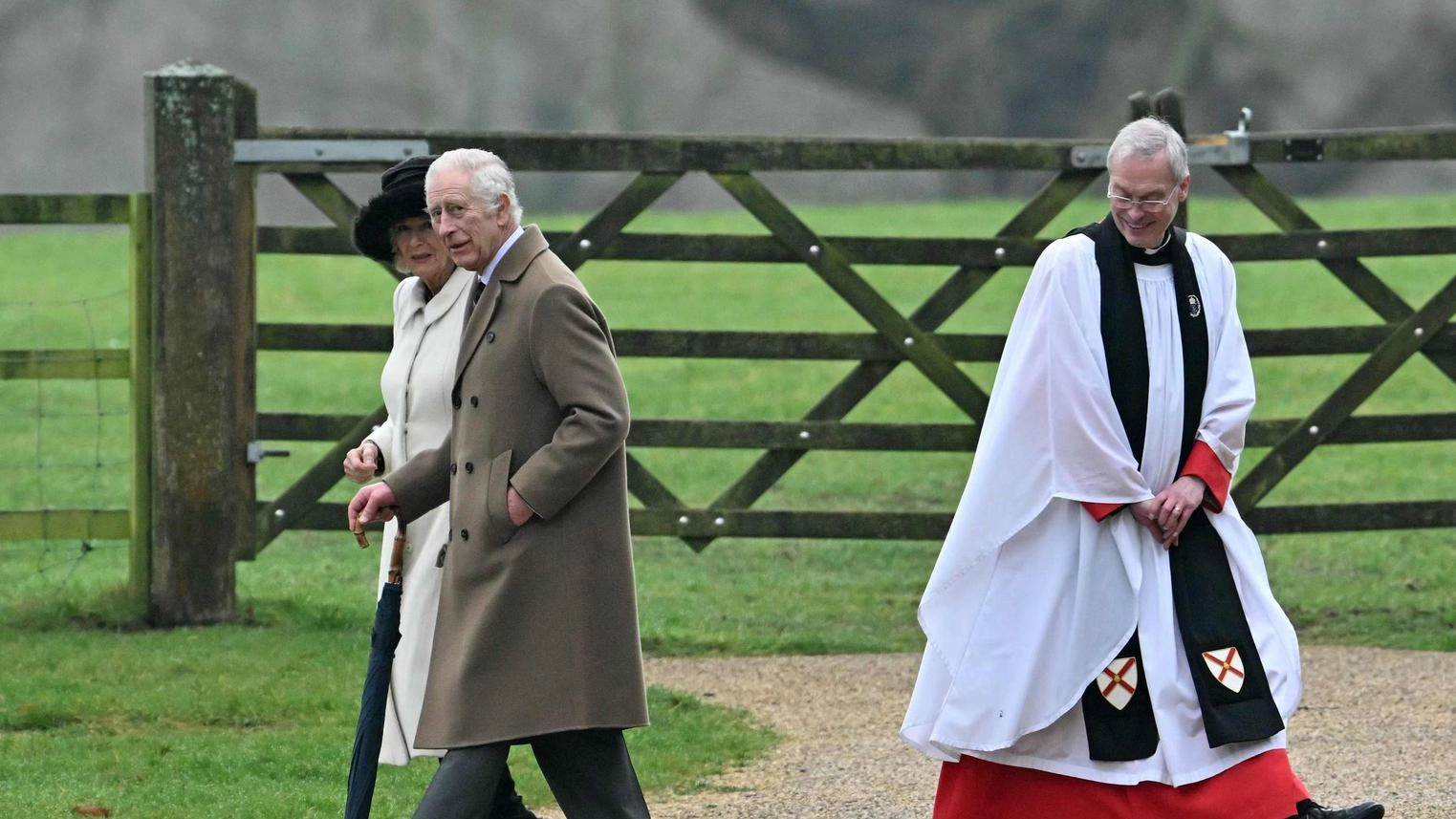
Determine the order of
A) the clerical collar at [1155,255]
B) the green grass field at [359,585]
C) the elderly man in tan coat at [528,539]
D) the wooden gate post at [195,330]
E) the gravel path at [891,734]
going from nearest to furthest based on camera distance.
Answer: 1. the elderly man in tan coat at [528,539]
2. the clerical collar at [1155,255]
3. the gravel path at [891,734]
4. the green grass field at [359,585]
5. the wooden gate post at [195,330]

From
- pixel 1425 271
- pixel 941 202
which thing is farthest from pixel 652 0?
pixel 1425 271

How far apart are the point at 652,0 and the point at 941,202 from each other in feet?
23.8

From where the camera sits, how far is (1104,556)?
4.50 meters

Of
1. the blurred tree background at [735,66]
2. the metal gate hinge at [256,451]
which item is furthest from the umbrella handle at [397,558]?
the blurred tree background at [735,66]

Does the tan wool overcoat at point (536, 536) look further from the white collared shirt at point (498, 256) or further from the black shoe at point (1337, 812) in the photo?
the black shoe at point (1337, 812)

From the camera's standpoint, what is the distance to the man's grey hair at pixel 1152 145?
4430 millimetres

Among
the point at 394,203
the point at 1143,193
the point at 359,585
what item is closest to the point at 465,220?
the point at 394,203

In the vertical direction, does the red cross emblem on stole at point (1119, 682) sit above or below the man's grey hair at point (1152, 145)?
below

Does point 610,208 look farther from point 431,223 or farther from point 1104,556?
point 1104,556

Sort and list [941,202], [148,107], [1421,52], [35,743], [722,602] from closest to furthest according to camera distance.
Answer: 1. [35,743]
2. [148,107]
3. [722,602]
4. [941,202]
5. [1421,52]

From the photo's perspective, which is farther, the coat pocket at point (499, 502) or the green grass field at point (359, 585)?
the green grass field at point (359, 585)

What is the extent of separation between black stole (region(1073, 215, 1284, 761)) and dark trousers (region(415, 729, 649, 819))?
104cm

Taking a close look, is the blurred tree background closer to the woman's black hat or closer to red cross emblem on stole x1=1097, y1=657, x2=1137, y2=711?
the woman's black hat

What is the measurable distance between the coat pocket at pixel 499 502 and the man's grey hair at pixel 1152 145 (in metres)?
1.51
